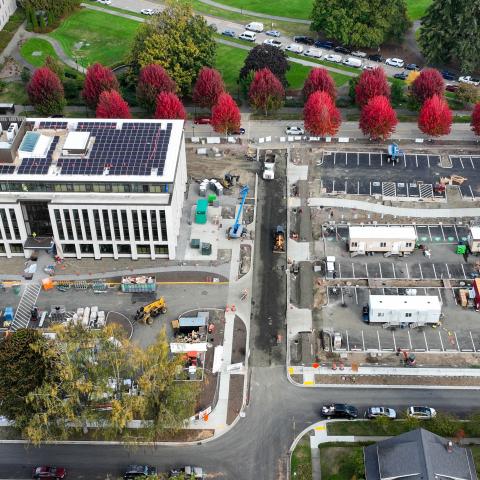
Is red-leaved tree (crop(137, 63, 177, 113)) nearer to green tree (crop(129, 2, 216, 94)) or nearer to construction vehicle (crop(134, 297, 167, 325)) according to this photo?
green tree (crop(129, 2, 216, 94))

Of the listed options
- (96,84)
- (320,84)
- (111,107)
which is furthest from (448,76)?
(96,84)

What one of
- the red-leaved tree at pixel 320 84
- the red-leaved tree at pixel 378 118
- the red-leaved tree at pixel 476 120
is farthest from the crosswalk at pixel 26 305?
the red-leaved tree at pixel 476 120

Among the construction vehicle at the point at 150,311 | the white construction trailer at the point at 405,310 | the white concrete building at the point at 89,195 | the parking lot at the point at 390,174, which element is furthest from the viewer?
the parking lot at the point at 390,174

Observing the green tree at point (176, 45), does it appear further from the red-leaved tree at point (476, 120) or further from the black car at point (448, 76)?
the red-leaved tree at point (476, 120)

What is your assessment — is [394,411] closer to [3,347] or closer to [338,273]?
[338,273]

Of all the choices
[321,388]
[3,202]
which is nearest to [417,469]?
[321,388]
